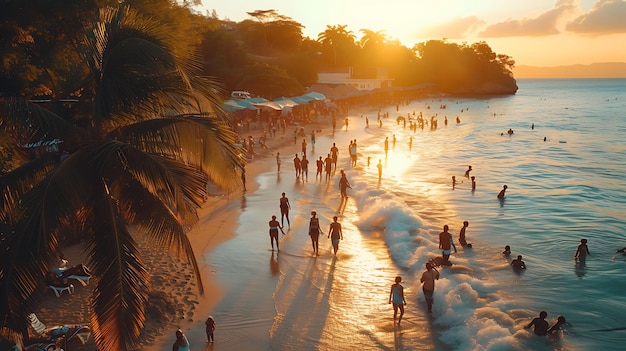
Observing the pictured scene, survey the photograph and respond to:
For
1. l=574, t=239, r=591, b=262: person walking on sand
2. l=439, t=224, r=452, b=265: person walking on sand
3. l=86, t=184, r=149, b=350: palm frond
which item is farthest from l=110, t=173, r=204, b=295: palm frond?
l=574, t=239, r=591, b=262: person walking on sand

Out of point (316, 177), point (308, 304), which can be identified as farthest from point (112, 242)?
point (316, 177)

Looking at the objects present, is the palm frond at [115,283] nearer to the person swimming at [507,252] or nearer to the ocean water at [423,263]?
the ocean water at [423,263]

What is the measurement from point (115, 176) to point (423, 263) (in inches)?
391

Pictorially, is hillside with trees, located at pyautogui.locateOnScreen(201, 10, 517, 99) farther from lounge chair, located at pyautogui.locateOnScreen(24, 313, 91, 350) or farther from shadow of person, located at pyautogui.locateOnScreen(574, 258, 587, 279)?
lounge chair, located at pyautogui.locateOnScreen(24, 313, 91, 350)

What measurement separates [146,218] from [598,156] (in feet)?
132

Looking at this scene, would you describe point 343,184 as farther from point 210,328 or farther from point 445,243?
point 210,328

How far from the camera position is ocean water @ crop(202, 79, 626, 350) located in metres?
9.94

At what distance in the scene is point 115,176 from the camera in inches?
243

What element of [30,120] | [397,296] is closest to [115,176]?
[30,120]

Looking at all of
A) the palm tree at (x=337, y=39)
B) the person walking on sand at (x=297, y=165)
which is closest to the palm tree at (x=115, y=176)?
the person walking on sand at (x=297, y=165)

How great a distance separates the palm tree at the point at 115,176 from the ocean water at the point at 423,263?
4101 millimetres

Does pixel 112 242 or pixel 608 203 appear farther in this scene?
pixel 608 203

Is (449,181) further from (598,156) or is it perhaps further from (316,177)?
(598,156)

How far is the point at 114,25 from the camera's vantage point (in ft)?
21.7
